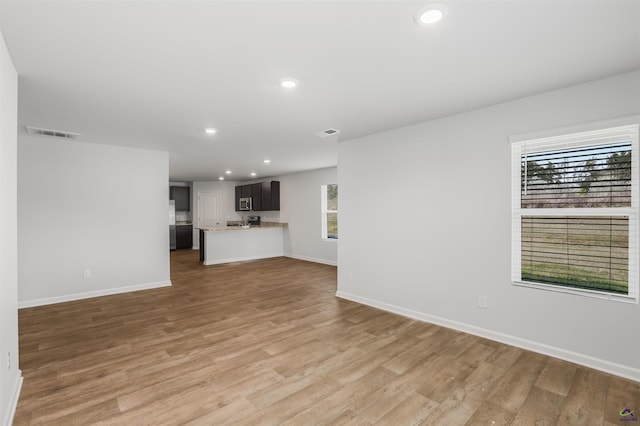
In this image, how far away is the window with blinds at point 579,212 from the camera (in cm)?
247

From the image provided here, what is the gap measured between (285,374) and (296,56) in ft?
8.18

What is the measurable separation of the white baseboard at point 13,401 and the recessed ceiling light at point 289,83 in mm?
2920

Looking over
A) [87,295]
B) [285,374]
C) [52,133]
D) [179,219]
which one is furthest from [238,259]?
[285,374]

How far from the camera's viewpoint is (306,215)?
8156mm

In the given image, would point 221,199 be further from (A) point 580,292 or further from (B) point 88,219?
(A) point 580,292

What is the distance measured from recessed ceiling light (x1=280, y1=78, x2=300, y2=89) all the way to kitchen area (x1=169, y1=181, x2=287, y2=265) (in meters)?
5.71

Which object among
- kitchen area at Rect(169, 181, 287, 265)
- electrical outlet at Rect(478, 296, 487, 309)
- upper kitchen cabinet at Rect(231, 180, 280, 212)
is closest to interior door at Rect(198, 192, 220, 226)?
kitchen area at Rect(169, 181, 287, 265)

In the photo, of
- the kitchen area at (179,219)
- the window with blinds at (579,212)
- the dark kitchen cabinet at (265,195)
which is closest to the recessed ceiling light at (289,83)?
the window with blinds at (579,212)

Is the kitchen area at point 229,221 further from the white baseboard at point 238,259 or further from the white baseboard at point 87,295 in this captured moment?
the white baseboard at point 87,295

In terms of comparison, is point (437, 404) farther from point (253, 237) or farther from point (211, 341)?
point (253, 237)

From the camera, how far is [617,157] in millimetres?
2510

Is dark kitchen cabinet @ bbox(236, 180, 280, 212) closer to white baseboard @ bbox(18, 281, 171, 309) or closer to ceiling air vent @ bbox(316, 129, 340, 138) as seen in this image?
white baseboard @ bbox(18, 281, 171, 309)

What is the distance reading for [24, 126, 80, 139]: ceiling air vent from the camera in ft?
12.5

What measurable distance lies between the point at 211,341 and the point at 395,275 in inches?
93.4
